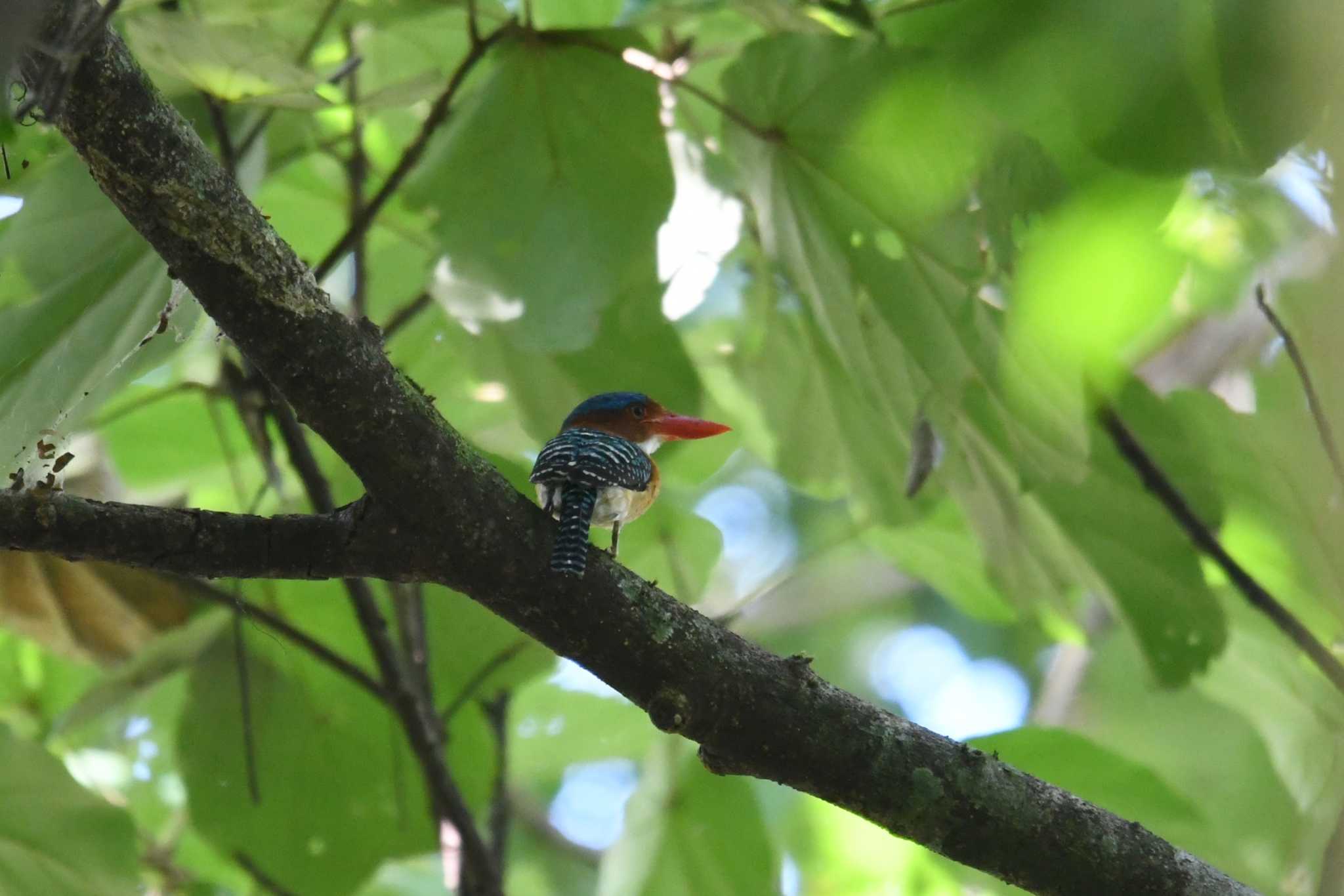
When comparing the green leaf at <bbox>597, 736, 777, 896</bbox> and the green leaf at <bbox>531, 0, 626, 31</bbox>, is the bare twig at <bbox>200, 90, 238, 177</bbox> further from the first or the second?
the green leaf at <bbox>597, 736, 777, 896</bbox>

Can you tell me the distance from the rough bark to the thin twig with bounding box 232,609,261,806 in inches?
22.6

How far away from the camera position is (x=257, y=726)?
1855 millimetres

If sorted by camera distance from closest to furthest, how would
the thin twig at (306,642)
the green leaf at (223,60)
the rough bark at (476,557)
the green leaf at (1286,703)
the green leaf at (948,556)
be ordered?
the rough bark at (476,557) → the green leaf at (223,60) → the thin twig at (306,642) → the green leaf at (1286,703) → the green leaf at (948,556)

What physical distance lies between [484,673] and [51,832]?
0.56 meters

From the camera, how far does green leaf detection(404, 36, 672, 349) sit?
4.68 feet

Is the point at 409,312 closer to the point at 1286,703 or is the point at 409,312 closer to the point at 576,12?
the point at 576,12

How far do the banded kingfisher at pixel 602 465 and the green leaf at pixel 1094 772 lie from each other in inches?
20.8

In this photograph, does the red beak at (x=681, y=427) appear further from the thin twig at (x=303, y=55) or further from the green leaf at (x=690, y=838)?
the thin twig at (x=303, y=55)

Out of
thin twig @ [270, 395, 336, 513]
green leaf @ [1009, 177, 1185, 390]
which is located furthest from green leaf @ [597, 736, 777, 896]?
green leaf @ [1009, 177, 1185, 390]

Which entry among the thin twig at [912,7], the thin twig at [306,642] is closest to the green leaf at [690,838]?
the thin twig at [306,642]

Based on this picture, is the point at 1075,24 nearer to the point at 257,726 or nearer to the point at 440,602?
the point at 440,602

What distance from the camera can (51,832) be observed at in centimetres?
146

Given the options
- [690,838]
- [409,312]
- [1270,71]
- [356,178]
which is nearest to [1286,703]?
[690,838]

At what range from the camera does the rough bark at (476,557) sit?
2.99ft
